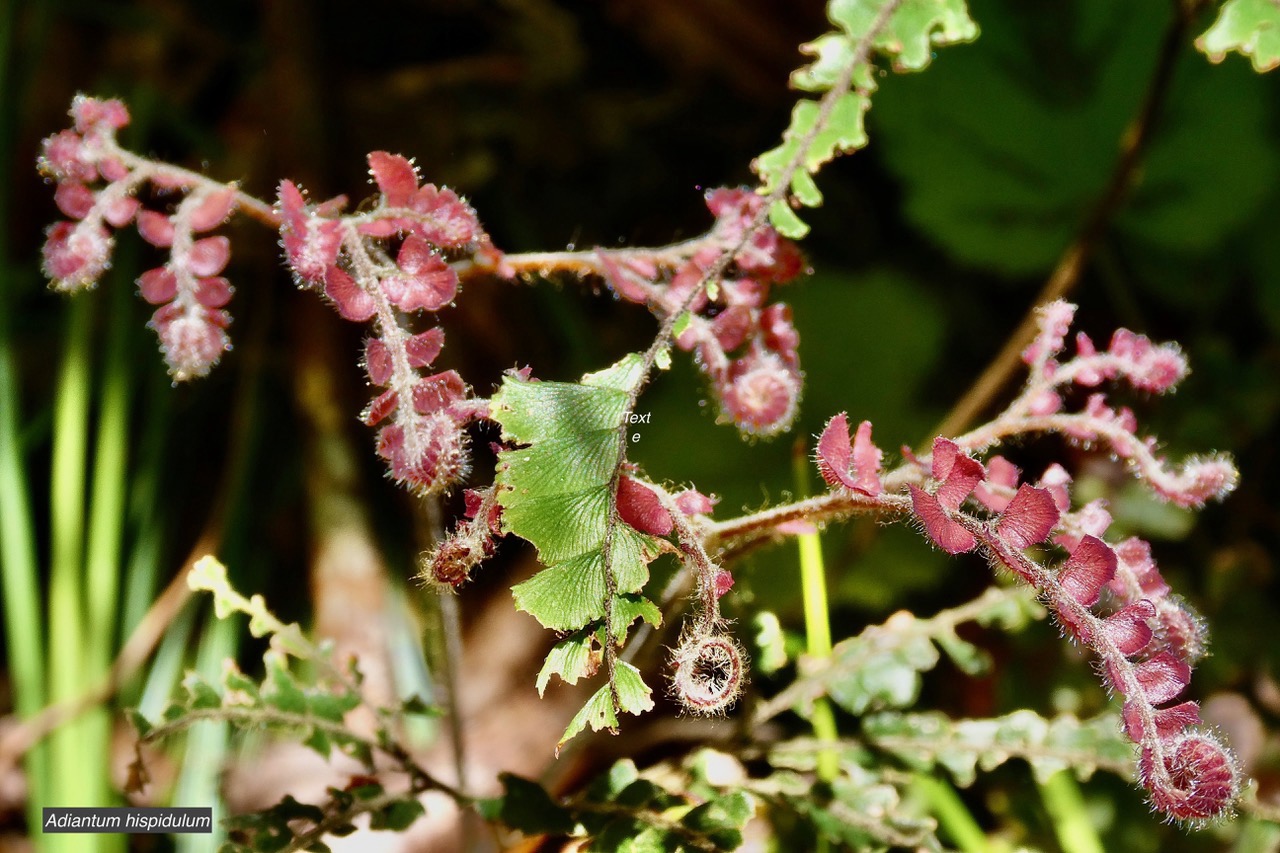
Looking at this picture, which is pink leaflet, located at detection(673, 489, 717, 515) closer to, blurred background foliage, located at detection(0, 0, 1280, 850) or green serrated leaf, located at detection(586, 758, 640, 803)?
green serrated leaf, located at detection(586, 758, 640, 803)

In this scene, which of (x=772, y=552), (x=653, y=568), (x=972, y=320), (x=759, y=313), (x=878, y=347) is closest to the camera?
A: (x=759, y=313)

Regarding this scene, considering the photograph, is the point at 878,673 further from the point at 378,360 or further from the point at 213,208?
the point at 213,208

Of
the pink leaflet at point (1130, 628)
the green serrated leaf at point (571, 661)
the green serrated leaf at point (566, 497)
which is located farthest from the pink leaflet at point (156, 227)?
the pink leaflet at point (1130, 628)

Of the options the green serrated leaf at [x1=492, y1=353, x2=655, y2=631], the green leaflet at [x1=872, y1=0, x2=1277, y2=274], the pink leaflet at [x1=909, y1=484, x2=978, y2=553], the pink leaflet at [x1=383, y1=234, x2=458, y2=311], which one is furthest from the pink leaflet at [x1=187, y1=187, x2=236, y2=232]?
the green leaflet at [x1=872, y1=0, x2=1277, y2=274]

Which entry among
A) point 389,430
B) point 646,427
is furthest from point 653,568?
point 389,430

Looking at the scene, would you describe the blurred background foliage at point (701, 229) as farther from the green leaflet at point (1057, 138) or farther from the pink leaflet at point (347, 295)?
the pink leaflet at point (347, 295)

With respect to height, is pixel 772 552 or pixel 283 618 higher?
pixel 283 618

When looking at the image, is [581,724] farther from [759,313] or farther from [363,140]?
[363,140]
